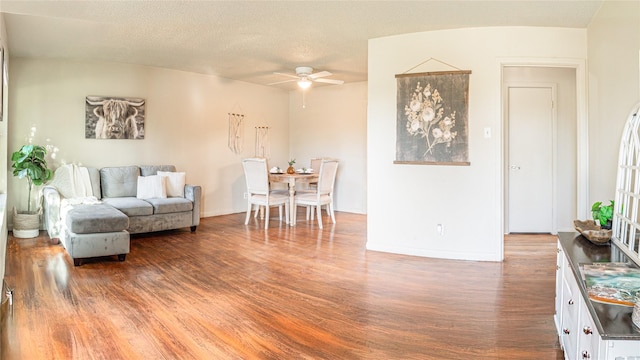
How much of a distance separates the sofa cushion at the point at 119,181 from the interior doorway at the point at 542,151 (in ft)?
16.9

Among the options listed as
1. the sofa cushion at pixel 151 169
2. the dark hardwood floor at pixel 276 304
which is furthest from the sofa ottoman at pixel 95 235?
the sofa cushion at pixel 151 169

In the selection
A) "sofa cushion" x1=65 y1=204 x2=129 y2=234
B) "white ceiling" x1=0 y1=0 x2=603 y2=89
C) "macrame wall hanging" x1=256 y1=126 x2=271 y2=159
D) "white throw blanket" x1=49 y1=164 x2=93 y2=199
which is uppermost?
"white ceiling" x1=0 y1=0 x2=603 y2=89

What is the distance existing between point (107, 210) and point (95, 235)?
0.46 metres

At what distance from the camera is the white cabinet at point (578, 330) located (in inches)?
54.5

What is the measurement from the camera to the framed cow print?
238 inches

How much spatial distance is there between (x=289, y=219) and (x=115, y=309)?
3.71 meters

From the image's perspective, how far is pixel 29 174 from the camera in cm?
517

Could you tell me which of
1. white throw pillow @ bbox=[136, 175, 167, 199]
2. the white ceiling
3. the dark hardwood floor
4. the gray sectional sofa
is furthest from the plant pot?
the white ceiling

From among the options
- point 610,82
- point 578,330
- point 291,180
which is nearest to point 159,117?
point 291,180

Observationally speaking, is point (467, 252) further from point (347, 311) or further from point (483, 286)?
point (347, 311)

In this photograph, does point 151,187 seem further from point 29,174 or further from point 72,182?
point 29,174

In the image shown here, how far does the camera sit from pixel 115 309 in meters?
3.05

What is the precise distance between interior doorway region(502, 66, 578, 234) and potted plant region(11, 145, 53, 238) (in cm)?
595

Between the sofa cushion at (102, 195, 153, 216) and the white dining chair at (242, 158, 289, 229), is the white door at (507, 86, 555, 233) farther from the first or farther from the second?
the sofa cushion at (102, 195, 153, 216)
